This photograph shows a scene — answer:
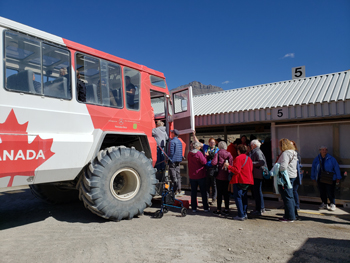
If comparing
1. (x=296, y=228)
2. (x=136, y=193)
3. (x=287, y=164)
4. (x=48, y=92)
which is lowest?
(x=296, y=228)

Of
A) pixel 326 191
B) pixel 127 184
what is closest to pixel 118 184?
pixel 127 184

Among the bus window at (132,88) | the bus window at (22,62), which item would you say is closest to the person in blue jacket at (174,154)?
the bus window at (132,88)

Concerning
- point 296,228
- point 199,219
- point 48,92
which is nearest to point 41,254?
point 48,92

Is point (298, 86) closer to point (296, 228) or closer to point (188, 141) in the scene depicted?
point (188, 141)

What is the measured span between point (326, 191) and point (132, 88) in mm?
5508

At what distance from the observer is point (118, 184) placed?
5.43 m

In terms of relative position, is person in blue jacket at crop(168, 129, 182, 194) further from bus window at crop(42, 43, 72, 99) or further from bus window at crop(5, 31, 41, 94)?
bus window at crop(5, 31, 41, 94)

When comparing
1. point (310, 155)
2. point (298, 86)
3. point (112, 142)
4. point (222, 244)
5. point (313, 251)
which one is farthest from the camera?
point (298, 86)

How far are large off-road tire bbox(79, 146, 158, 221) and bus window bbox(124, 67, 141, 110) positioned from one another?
41.0 inches

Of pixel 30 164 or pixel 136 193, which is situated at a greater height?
pixel 30 164

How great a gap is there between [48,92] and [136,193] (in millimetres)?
2547

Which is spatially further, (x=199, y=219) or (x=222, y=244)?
(x=199, y=219)

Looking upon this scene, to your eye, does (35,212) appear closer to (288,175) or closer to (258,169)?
(258,169)

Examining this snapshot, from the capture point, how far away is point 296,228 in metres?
4.77
